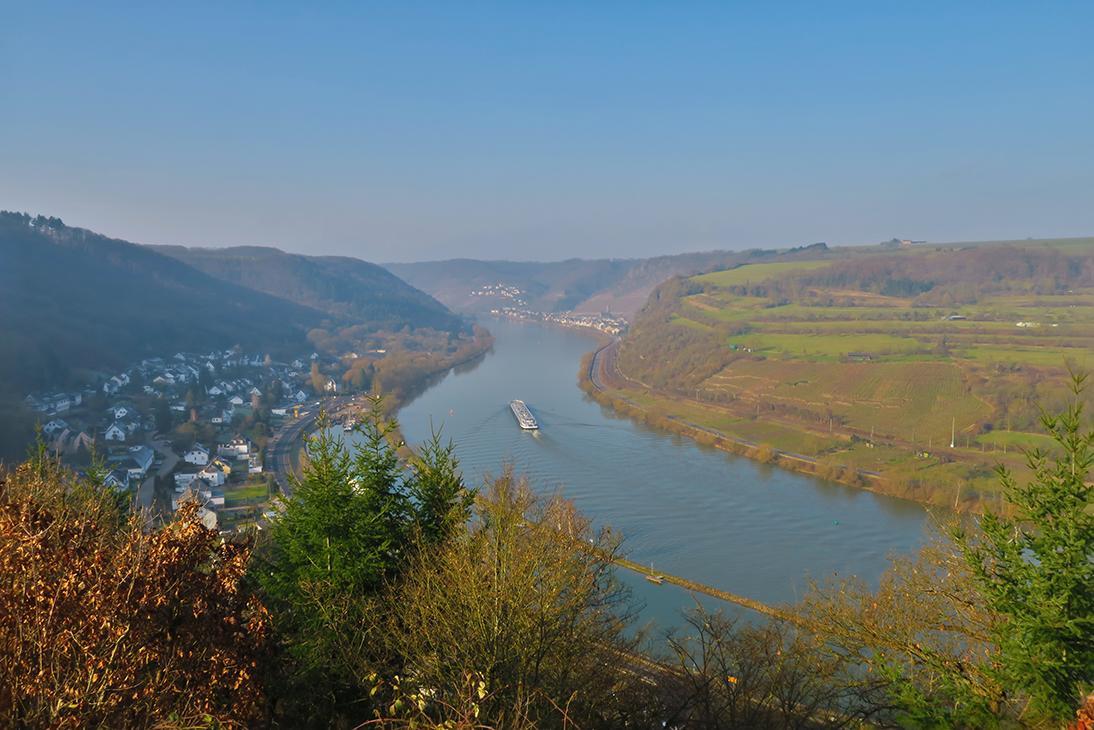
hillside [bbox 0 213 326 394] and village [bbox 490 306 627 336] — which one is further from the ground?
hillside [bbox 0 213 326 394]

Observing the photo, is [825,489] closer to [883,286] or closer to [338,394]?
[338,394]

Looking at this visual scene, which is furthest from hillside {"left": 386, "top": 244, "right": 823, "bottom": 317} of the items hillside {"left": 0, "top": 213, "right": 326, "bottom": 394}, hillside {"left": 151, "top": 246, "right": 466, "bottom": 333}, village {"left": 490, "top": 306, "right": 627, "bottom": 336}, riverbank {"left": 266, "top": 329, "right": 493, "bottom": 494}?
hillside {"left": 0, "top": 213, "right": 326, "bottom": 394}

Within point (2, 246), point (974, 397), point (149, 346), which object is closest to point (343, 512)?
point (974, 397)

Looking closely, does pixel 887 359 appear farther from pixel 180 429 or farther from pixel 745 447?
pixel 180 429

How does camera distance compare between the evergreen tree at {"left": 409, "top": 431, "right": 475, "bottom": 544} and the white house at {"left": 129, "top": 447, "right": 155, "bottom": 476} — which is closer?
the evergreen tree at {"left": 409, "top": 431, "right": 475, "bottom": 544}

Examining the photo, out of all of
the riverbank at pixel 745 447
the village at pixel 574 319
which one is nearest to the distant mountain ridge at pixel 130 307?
the village at pixel 574 319

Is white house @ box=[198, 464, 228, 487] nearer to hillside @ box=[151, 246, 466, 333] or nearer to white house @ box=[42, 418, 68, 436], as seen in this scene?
white house @ box=[42, 418, 68, 436]
